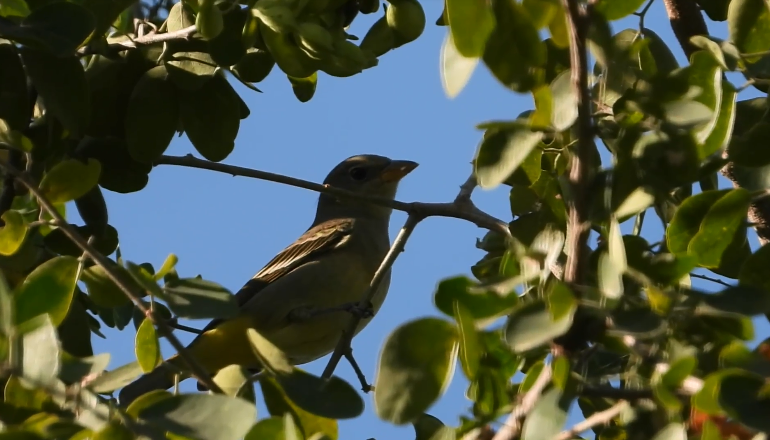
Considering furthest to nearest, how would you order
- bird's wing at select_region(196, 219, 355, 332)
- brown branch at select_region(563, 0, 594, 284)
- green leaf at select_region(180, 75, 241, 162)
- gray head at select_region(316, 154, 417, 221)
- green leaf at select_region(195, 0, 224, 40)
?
gray head at select_region(316, 154, 417, 221), bird's wing at select_region(196, 219, 355, 332), green leaf at select_region(180, 75, 241, 162), green leaf at select_region(195, 0, 224, 40), brown branch at select_region(563, 0, 594, 284)

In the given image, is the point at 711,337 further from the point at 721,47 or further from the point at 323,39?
the point at 323,39

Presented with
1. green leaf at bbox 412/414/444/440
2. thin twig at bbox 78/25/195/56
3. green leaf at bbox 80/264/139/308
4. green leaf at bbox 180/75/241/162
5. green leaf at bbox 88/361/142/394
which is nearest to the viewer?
green leaf at bbox 88/361/142/394

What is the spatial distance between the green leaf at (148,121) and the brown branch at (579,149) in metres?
1.74

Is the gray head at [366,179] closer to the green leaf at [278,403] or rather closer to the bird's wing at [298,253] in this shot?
the bird's wing at [298,253]

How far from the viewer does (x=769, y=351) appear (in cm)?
171

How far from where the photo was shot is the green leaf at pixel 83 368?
1961 mm

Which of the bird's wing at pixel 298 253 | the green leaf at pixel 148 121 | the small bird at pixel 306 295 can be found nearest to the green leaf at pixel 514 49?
the green leaf at pixel 148 121

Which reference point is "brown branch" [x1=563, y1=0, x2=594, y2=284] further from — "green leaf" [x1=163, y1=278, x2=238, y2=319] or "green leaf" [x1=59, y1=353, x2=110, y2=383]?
"green leaf" [x1=59, y1=353, x2=110, y2=383]

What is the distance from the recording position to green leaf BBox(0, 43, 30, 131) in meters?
2.99

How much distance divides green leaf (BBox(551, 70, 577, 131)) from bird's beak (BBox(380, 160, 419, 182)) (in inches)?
192

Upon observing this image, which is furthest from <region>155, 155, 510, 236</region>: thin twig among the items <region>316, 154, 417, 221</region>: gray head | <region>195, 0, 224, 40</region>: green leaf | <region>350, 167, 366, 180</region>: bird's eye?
<region>350, 167, 366, 180</region>: bird's eye

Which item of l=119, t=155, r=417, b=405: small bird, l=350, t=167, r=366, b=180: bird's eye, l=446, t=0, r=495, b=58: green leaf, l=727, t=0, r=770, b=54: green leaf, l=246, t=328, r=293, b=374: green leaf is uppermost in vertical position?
l=446, t=0, r=495, b=58: green leaf

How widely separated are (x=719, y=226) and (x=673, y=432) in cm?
53

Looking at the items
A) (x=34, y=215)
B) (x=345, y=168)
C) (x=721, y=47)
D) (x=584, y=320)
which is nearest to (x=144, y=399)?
(x=584, y=320)
